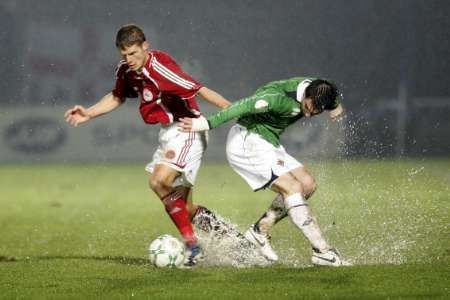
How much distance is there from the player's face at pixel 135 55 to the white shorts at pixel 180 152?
1.90 ft

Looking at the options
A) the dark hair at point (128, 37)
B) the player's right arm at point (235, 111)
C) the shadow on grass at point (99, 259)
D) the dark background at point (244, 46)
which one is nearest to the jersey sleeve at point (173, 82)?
the dark hair at point (128, 37)

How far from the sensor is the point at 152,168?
8211 mm

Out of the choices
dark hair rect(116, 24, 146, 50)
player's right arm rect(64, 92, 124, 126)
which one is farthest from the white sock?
player's right arm rect(64, 92, 124, 126)

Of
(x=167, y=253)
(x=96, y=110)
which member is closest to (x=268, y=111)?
(x=167, y=253)

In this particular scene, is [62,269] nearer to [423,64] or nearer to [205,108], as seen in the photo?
[205,108]

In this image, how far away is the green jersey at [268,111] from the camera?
24.9 feet

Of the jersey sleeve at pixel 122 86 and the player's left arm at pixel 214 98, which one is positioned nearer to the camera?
the player's left arm at pixel 214 98

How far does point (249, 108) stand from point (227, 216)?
4.63 meters

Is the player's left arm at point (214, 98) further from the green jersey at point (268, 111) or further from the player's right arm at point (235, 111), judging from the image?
the player's right arm at point (235, 111)

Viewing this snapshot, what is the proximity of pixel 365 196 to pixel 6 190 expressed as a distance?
533cm

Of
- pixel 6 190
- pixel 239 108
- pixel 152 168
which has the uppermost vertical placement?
pixel 239 108

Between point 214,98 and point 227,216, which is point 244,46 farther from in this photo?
point 214,98

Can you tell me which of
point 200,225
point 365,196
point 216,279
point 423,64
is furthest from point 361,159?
point 216,279

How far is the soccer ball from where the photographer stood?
7.80 meters
